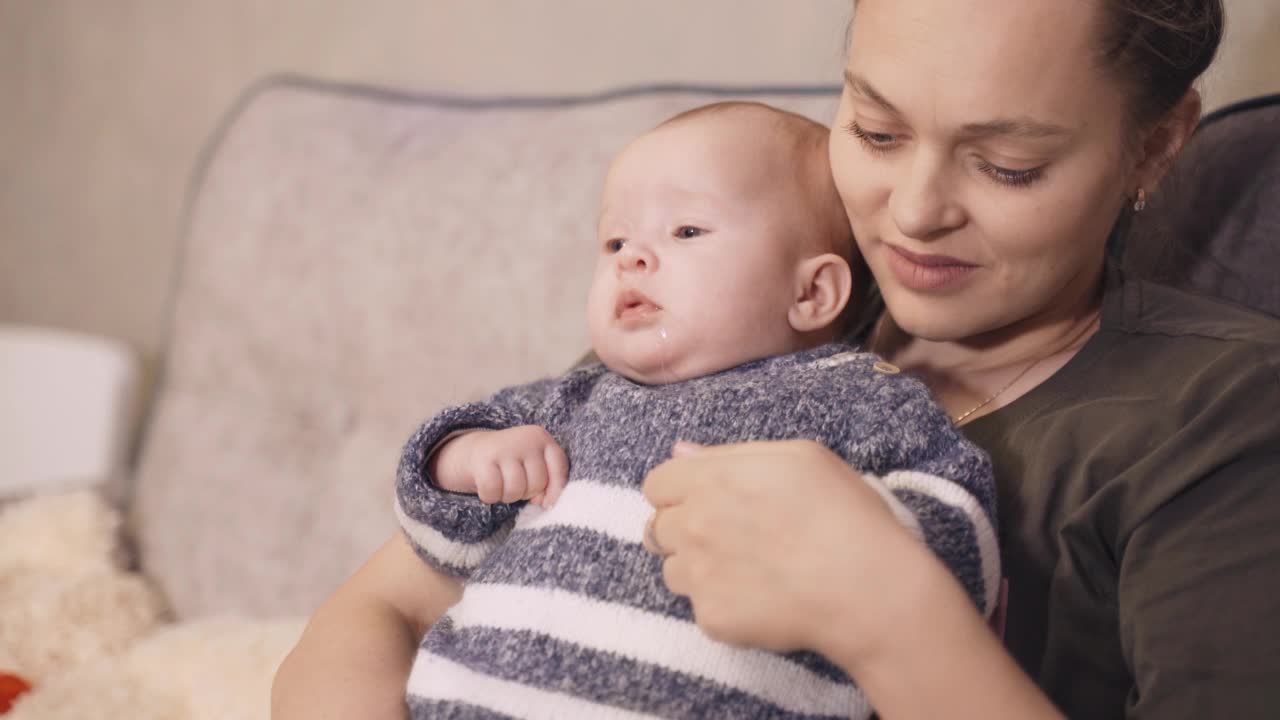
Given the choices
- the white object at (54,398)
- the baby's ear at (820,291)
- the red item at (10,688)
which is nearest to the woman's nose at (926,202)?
the baby's ear at (820,291)

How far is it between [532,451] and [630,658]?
0.21 meters

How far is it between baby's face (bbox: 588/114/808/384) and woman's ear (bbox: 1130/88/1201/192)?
0.29 meters

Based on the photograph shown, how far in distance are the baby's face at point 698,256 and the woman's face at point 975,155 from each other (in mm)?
76

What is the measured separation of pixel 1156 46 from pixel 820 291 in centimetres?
33

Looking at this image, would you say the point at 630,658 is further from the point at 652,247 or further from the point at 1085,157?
the point at 1085,157

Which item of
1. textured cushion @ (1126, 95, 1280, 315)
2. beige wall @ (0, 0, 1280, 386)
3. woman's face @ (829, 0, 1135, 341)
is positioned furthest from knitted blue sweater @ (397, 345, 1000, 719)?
beige wall @ (0, 0, 1280, 386)

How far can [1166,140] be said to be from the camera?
3.21 feet

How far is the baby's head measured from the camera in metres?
0.97

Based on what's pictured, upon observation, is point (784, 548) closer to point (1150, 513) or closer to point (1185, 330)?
point (1150, 513)

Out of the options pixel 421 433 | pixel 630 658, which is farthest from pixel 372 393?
pixel 630 658

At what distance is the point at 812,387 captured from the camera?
35.1 inches

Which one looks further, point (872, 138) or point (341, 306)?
point (341, 306)

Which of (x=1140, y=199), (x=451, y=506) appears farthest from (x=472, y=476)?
(x=1140, y=199)

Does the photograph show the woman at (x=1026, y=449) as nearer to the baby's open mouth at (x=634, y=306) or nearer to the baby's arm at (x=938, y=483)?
the baby's arm at (x=938, y=483)
